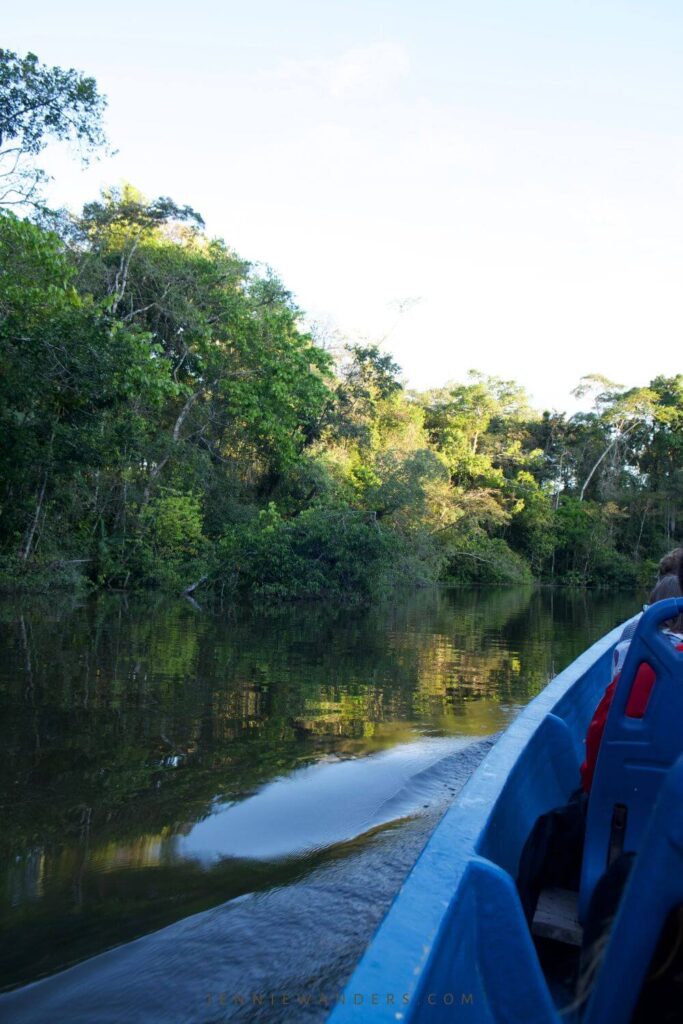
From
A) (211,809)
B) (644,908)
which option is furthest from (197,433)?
(644,908)

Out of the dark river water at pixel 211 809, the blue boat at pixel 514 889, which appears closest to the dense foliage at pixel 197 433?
the dark river water at pixel 211 809

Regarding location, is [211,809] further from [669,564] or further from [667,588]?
[669,564]

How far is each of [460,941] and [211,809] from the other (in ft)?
9.97

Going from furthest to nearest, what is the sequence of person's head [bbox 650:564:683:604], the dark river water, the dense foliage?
the dense foliage < person's head [bbox 650:564:683:604] < the dark river water

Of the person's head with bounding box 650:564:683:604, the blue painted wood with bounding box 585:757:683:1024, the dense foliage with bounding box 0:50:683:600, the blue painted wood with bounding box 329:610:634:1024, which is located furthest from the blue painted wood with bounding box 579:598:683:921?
the dense foliage with bounding box 0:50:683:600

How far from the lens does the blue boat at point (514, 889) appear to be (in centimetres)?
108

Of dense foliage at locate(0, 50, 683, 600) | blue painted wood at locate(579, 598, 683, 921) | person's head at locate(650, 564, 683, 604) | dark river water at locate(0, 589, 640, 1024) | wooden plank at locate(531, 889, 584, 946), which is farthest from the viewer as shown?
dense foliage at locate(0, 50, 683, 600)

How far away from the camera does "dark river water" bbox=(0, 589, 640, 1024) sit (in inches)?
101

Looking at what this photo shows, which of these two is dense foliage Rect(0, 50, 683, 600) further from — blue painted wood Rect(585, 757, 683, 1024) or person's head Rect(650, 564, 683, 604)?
blue painted wood Rect(585, 757, 683, 1024)

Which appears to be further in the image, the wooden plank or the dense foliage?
the dense foliage

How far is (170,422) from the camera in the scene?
2100 centimetres

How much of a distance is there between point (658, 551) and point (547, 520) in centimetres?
725

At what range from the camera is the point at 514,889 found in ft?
4.82

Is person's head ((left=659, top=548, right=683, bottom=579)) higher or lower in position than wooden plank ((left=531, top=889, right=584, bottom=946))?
higher
